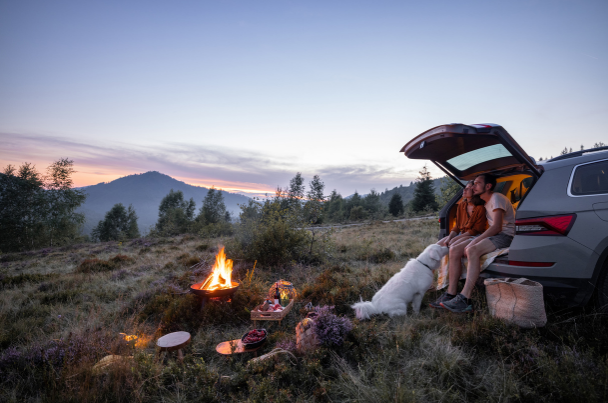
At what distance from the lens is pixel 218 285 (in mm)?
4781

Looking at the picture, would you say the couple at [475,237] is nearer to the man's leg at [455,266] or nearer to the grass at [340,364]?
the man's leg at [455,266]

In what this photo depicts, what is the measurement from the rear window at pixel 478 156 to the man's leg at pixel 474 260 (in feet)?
4.31

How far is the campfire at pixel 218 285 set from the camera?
4.52 metres

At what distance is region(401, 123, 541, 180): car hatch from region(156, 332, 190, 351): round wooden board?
13.9 feet

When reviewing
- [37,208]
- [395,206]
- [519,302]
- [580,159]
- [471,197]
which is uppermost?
[580,159]

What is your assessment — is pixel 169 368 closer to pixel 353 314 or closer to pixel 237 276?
pixel 353 314

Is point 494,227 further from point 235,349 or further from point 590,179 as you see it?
point 235,349

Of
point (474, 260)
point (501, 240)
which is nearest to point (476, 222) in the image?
point (501, 240)

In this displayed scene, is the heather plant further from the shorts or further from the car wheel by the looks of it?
the car wheel

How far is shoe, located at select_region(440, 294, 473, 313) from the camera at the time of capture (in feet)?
11.8

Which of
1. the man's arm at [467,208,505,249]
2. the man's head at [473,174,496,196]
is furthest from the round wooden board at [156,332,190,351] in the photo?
the man's head at [473,174,496,196]

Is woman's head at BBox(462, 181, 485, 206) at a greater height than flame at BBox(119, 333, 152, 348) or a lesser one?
greater

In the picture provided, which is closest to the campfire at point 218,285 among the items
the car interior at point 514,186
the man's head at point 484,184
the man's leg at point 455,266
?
the man's leg at point 455,266

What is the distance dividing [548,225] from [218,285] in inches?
190
